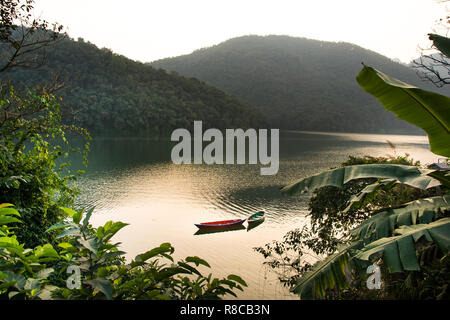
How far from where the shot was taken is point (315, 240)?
22.2ft

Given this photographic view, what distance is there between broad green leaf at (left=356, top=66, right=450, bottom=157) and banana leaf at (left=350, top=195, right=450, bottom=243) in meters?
0.42

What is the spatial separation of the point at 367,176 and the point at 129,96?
5507 centimetres

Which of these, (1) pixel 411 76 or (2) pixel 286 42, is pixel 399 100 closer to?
(1) pixel 411 76

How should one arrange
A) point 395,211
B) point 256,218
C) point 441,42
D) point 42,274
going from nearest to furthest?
point 42,274 → point 441,42 → point 395,211 → point 256,218

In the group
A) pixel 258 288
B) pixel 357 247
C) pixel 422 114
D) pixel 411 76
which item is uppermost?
pixel 411 76

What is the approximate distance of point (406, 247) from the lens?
1722 mm

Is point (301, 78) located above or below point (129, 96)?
above

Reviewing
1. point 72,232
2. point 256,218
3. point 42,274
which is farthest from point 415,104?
point 256,218

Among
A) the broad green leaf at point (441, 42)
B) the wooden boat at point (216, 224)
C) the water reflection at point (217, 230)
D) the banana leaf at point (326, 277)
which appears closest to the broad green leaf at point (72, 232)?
the banana leaf at point (326, 277)

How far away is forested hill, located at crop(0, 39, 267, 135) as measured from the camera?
4766cm

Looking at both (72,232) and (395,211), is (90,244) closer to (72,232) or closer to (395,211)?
(72,232)

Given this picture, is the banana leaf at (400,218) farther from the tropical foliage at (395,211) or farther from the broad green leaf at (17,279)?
the broad green leaf at (17,279)
